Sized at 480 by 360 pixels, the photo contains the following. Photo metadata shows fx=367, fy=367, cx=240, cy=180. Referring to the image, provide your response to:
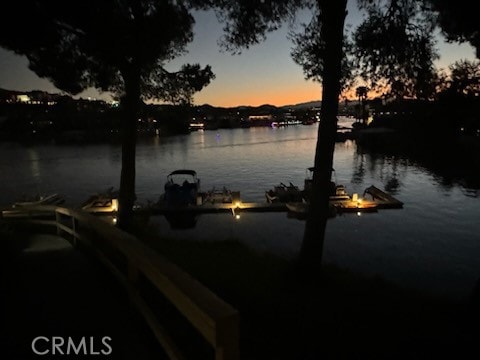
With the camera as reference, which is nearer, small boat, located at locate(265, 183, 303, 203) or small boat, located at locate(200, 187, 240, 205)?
small boat, located at locate(200, 187, 240, 205)

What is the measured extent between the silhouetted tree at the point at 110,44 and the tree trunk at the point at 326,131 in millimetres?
3745

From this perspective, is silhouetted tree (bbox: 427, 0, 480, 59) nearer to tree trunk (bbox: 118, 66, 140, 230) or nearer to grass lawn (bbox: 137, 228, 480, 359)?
grass lawn (bbox: 137, 228, 480, 359)

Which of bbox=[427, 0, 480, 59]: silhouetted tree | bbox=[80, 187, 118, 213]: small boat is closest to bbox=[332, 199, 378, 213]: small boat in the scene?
bbox=[80, 187, 118, 213]: small boat

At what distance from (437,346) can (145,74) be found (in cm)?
1037

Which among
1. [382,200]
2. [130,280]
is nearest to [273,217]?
[382,200]

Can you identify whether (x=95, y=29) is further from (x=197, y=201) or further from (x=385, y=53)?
(x=197, y=201)

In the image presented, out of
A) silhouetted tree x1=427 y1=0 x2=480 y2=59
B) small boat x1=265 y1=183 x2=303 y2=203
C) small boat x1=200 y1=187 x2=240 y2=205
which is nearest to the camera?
silhouetted tree x1=427 y1=0 x2=480 y2=59

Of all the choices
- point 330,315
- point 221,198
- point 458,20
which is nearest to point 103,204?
point 221,198

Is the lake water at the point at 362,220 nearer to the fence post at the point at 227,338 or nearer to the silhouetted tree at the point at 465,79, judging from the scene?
the silhouetted tree at the point at 465,79

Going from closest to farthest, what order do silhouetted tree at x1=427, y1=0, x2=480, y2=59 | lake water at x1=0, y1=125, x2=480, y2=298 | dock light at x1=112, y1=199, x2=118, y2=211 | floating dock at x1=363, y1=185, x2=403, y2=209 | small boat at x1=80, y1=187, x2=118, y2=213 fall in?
silhouetted tree at x1=427, y1=0, x2=480, y2=59
lake water at x1=0, y1=125, x2=480, y2=298
small boat at x1=80, y1=187, x2=118, y2=213
dock light at x1=112, y1=199, x2=118, y2=211
floating dock at x1=363, y1=185, x2=403, y2=209

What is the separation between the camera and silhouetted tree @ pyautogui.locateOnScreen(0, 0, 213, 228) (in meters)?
7.93

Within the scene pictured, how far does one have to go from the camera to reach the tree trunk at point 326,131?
7145 millimetres

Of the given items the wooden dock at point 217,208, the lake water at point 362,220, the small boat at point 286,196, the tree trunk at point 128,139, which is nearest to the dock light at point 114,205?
the wooden dock at point 217,208

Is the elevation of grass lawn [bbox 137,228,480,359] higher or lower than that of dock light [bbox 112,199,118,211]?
higher
